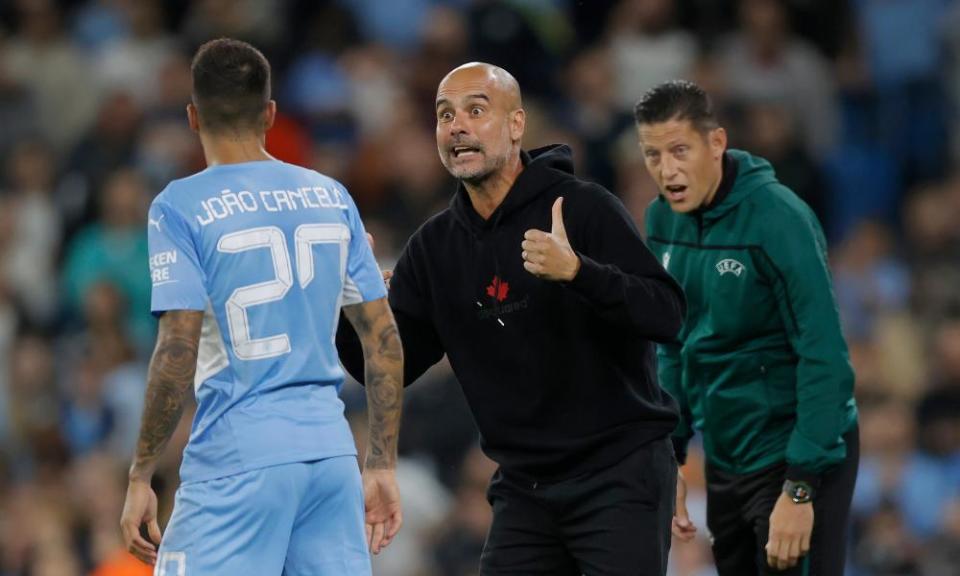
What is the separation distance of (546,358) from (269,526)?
44.0 inches

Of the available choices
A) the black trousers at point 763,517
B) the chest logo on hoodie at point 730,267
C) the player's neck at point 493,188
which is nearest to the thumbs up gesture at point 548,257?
the player's neck at point 493,188

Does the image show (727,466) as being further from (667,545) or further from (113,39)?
(113,39)

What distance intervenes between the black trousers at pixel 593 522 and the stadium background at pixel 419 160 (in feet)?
11.9

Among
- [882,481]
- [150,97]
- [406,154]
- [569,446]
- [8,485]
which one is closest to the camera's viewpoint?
[569,446]

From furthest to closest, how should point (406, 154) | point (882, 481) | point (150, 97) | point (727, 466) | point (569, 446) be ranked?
1. point (150, 97)
2. point (406, 154)
3. point (882, 481)
4. point (727, 466)
5. point (569, 446)

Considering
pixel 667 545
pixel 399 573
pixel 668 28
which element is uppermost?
pixel 668 28

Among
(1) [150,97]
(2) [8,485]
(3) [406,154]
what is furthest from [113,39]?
(2) [8,485]

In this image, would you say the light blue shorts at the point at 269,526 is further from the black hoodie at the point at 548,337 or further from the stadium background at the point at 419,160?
the stadium background at the point at 419,160

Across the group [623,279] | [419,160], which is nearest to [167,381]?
[623,279]

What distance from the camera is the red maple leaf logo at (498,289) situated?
559cm

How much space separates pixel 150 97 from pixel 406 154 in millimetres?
2132

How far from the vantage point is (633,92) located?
11.7 meters

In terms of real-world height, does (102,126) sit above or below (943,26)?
below

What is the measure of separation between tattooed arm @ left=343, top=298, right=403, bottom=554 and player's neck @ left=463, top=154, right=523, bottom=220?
1.98 feet
